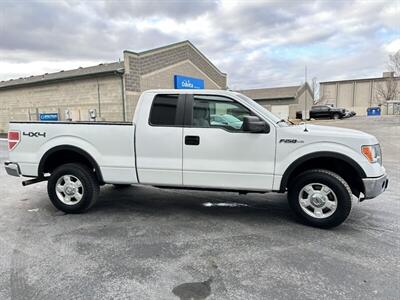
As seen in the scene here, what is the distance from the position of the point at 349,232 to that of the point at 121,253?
302 cm

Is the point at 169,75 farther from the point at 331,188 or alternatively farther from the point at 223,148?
the point at 331,188

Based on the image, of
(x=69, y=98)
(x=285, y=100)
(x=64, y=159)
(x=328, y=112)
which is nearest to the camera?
(x=64, y=159)

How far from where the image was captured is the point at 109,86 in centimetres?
1884

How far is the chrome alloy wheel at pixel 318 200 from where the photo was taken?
4.23 m

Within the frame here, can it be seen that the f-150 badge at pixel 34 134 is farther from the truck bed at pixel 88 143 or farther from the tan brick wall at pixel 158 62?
the tan brick wall at pixel 158 62

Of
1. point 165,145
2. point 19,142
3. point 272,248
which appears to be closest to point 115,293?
point 272,248

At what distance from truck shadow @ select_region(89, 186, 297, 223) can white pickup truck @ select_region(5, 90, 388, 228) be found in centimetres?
56

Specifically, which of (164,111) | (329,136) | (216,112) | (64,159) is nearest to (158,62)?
(64,159)

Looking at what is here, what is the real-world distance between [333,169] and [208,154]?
6.06 ft

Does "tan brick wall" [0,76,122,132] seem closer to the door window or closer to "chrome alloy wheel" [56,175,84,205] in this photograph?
"chrome alloy wheel" [56,175,84,205]

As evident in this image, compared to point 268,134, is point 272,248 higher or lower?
lower

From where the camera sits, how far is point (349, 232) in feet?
13.8

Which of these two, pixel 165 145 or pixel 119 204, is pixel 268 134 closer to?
pixel 165 145

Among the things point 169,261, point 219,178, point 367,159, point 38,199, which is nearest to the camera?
point 169,261
